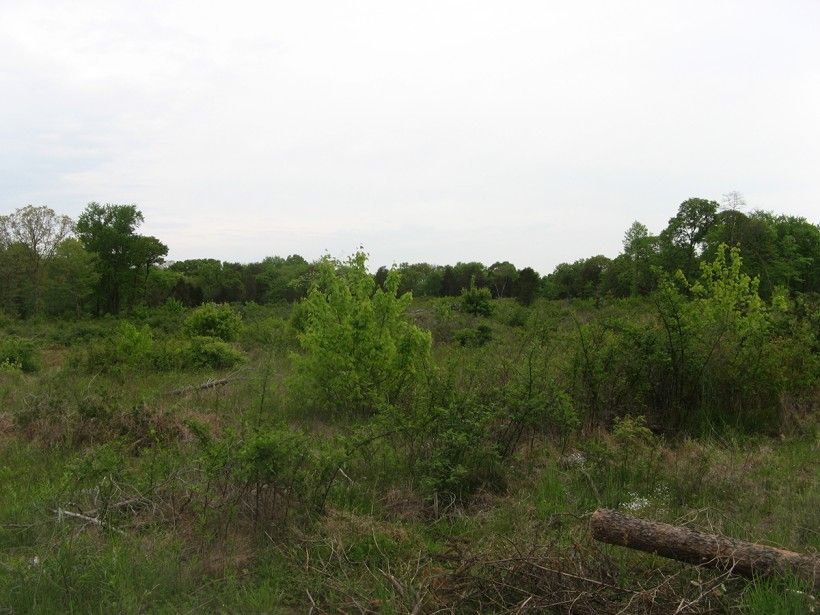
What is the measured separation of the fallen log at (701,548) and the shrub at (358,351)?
15.5ft

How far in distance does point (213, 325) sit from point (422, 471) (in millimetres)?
14156

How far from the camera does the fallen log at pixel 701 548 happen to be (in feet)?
11.5

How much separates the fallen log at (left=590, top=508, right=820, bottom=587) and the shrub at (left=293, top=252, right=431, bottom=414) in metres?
4.74

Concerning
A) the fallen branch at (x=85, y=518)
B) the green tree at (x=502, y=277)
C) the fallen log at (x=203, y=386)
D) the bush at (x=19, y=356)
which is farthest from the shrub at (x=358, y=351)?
the green tree at (x=502, y=277)

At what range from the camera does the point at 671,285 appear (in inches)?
330

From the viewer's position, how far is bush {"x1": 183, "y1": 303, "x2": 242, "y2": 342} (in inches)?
722

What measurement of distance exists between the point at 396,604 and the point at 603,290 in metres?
34.8

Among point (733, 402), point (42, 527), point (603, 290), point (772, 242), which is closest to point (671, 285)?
point (733, 402)

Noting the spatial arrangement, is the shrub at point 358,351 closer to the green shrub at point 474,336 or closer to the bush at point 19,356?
the green shrub at point 474,336

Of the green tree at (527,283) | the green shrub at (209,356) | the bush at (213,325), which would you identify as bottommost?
the green shrub at (209,356)

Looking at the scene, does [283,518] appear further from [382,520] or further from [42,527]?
[42,527]

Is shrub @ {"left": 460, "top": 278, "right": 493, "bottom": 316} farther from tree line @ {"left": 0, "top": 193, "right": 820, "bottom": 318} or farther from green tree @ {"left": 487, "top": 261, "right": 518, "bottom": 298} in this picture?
green tree @ {"left": 487, "top": 261, "right": 518, "bottom": 298}

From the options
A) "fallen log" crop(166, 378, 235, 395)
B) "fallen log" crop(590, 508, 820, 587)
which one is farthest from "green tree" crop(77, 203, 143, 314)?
"fallen log" crop(590, 508, 820, 587)

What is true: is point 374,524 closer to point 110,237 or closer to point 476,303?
point 476,303
